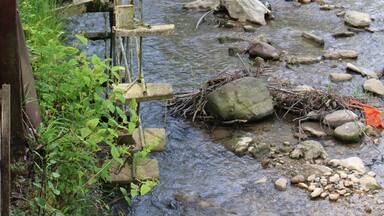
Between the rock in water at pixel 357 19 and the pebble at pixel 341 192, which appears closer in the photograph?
the pebble at pixel 341 192

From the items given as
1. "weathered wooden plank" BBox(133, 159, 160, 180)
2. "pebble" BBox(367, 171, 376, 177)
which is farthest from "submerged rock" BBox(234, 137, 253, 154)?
"weathered wooden plank" BBox(133, 159, 160, 180)

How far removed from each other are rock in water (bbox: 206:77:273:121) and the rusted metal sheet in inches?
121

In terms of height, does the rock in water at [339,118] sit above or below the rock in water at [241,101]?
below

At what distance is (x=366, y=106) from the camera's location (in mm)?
6133

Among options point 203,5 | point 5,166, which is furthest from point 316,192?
point 203,5

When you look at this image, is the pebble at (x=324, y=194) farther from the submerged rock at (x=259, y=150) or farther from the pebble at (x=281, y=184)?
the submerged rock at (x=259, y=150)

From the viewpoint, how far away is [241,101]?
19.0 ft

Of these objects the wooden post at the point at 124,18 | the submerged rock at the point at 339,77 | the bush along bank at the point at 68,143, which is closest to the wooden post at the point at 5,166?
the bush along bank at the point at 68,143

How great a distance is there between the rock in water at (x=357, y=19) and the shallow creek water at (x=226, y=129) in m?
0.14

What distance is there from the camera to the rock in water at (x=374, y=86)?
256 inches

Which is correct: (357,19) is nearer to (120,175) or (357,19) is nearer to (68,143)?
(120,175)

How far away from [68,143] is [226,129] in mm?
3004

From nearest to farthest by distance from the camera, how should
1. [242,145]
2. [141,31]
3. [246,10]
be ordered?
[141,31], [242,145], [246,10]

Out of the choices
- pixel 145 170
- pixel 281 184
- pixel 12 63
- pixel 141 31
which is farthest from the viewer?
pixel 281 184
